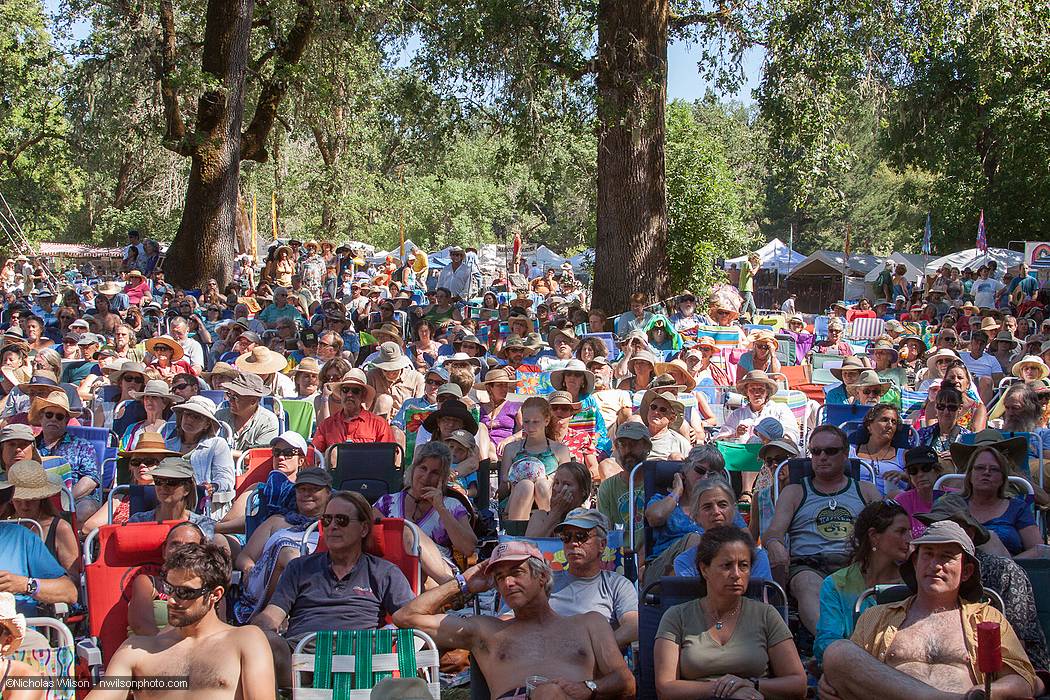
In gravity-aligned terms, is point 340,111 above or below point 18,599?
above

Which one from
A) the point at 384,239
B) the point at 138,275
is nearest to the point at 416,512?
the point at 138,275

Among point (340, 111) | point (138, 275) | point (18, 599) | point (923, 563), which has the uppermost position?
point (340, 111)

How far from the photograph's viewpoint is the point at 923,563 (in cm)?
484

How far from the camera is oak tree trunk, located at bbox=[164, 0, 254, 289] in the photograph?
65.9 feet

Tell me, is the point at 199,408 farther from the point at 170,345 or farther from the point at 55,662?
the point at 170,345

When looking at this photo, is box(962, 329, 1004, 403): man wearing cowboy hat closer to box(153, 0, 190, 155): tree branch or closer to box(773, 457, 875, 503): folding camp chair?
box(773, 457, 875, 503): folding camp chair

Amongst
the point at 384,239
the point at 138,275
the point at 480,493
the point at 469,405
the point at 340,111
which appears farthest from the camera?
the point at 384,239

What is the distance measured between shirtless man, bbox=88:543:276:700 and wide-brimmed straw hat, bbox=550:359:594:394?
569 cm

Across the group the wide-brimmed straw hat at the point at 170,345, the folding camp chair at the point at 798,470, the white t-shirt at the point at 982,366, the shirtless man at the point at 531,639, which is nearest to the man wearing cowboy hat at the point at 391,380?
the wide-brimmed straw hat at the point at 170,345

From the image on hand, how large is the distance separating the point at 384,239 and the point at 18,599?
57.1 meters

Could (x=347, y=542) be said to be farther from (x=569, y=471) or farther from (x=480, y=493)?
(x=480, y=493)

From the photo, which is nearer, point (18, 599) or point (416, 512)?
point (18, 599)

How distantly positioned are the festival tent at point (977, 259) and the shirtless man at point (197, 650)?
2930 centimetres

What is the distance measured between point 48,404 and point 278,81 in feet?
46.4
